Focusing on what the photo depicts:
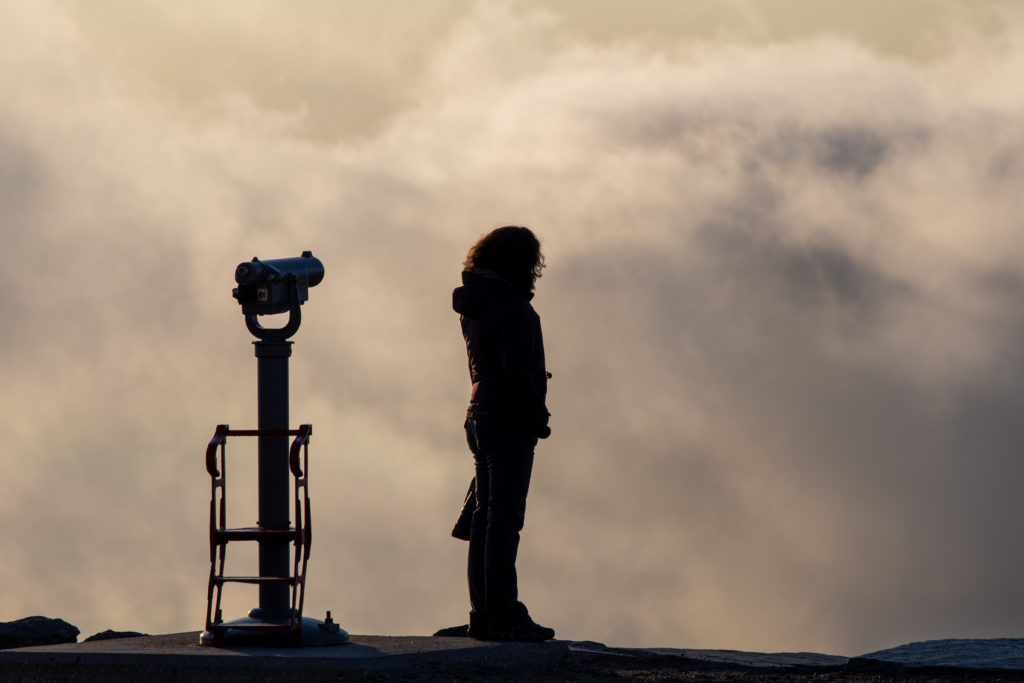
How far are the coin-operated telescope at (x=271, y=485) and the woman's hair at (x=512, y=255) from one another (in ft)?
3.76

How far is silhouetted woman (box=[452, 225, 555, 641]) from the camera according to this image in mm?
7520

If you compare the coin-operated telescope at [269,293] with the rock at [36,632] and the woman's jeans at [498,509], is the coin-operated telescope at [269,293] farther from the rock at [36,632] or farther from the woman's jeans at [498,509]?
the rock at [36,632]

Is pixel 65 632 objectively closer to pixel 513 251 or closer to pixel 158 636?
pixel 158 636

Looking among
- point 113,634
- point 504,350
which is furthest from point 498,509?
point 113,634

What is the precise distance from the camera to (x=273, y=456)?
7.91 meters

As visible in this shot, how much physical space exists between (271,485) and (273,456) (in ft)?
0.56

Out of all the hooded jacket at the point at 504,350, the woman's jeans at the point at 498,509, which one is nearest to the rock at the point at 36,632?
the woman's jeans at the point at 498,509

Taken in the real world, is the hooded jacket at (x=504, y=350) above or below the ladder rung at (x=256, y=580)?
above

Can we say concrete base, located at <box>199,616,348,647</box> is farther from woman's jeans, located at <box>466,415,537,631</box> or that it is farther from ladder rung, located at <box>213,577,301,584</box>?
woman's jeans, located at <box>466,415,537,631</box>

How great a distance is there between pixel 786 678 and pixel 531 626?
1570 mm

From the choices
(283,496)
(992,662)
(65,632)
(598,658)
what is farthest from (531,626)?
(65,632)

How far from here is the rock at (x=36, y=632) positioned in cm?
1015

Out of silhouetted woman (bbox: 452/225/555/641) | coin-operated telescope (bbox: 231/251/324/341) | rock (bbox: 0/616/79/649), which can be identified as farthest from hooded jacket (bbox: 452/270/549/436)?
rock (bbox: 0/616/79/649)

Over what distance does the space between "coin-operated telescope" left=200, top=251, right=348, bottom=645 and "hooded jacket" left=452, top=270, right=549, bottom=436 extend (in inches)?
41.2
